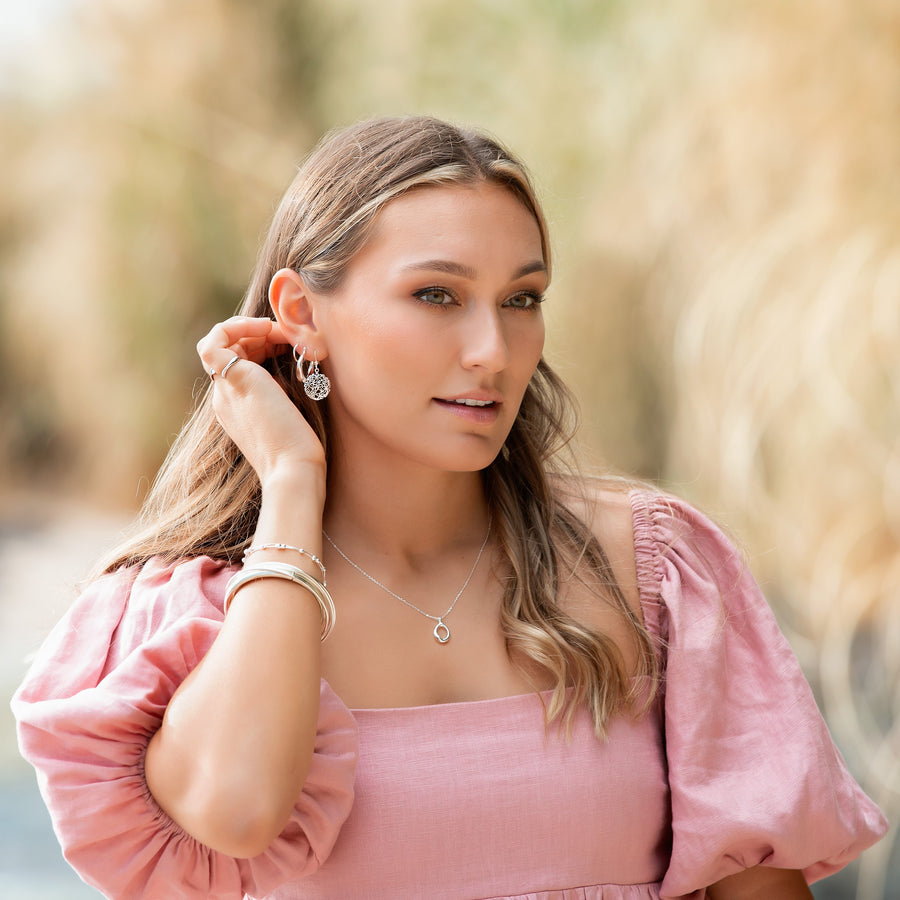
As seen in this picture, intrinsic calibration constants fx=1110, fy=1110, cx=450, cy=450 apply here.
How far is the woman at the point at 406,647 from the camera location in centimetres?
130

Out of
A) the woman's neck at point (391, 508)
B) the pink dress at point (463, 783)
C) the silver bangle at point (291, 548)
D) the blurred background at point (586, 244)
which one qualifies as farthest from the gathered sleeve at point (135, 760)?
the blurred background at point (586, 244)

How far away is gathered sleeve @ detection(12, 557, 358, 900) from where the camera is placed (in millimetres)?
1277

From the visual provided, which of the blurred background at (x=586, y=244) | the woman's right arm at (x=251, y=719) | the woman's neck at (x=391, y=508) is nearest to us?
the woman's right arm at (x=251, y=719)

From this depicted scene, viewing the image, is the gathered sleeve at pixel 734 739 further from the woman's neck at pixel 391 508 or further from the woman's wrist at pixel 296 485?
the woman's wrist at pixel 296 485

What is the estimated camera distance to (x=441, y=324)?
1425 mm

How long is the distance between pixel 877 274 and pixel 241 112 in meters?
1.75

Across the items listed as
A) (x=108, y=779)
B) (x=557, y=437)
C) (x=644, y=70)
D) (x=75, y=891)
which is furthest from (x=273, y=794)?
(x=644, y=70)

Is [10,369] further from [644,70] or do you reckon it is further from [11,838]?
[644,70]

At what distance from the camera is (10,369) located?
116 inches

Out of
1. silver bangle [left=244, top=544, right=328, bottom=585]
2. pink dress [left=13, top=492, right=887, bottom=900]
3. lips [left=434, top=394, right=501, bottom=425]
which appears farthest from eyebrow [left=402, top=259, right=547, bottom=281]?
pink dress [left=13, top=492, right=887, bottom=900]

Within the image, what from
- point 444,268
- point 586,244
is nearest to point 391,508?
point 444,268

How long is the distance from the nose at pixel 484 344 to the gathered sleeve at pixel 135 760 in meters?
0.46

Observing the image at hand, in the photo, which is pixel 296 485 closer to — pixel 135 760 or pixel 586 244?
pixel 135 760

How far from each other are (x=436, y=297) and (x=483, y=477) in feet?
1.30
